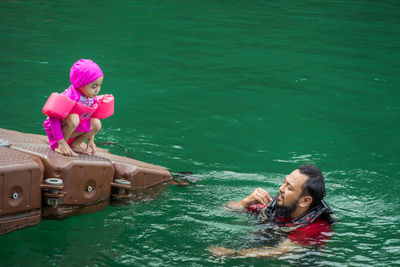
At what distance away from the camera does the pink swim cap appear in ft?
17.6

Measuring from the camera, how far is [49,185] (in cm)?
512

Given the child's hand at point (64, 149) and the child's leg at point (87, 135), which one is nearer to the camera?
the child's hand at point (64, 149)

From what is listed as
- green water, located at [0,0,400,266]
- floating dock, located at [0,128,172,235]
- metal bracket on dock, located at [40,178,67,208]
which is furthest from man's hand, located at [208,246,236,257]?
metal bracket on dock, located at [40,178,67,208]

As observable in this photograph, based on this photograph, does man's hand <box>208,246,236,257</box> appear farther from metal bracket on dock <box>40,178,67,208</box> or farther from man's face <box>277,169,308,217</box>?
metal bracket on dock <box>40,178,67,208</box>

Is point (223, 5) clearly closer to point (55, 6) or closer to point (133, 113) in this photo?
point (55, 6)

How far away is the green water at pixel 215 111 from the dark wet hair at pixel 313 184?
22.1 inches

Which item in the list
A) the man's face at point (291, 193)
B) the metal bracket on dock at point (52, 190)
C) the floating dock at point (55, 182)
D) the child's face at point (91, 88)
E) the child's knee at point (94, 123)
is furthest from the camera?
the child's knee at point (94, 123)

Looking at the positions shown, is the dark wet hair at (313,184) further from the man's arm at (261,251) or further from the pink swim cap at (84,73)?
the pink swim cap at (84,73)

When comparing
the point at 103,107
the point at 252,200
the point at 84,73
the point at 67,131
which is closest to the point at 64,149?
the point at 67,131

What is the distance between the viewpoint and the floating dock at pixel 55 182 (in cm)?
489

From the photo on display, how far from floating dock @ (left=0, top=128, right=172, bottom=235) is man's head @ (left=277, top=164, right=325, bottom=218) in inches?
65.4

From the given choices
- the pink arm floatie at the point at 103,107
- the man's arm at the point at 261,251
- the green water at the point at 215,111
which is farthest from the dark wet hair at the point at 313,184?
the pink arm floatie at the point at 103,107

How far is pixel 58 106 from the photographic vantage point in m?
5.31

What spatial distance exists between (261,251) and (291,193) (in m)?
0.61
